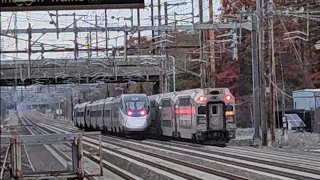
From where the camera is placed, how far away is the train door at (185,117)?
34.9 meters

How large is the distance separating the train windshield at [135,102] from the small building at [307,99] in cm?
1220

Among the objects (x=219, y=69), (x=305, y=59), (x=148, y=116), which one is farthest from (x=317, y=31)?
(x=148, y=116)

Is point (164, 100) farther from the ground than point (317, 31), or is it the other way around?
point (317, 31)

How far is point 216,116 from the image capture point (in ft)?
114

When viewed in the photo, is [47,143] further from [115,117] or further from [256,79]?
[115,117]

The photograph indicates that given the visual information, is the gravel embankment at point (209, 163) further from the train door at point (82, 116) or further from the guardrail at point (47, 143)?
the train door at point (82, 116)

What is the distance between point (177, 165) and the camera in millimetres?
23375

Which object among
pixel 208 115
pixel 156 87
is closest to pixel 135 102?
pixel 208 115

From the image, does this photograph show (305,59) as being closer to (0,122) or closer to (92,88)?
(92,88)

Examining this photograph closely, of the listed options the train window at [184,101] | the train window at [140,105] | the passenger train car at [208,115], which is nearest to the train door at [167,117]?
the train window at [140,105]

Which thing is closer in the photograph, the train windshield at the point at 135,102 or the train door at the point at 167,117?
the train door at the point at 167,117

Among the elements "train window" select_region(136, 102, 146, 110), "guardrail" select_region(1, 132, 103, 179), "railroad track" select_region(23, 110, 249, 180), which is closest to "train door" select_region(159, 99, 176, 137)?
"train window" select_region(136, 102, 146, 110)

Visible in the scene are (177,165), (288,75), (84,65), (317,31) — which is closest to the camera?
(177,165)

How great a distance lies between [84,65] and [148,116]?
8.57 meters
